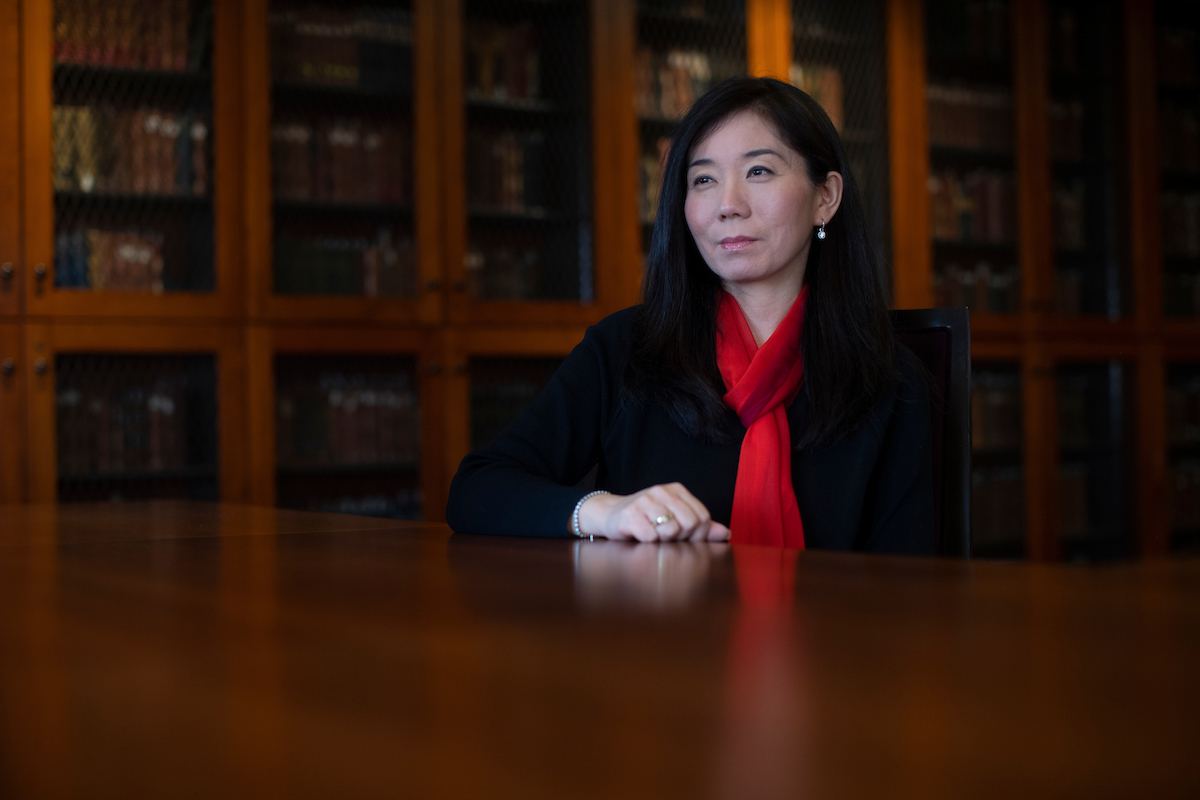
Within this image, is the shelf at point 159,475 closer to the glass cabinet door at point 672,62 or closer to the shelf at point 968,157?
the glass cabinet door at point 672,62

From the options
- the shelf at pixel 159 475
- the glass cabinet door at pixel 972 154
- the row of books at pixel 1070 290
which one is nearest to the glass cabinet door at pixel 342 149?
the shelf at pixel 159 475

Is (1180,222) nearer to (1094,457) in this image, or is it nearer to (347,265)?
(1094,457)

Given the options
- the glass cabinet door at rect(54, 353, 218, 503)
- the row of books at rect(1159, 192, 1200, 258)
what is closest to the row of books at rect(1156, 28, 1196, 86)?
the row of books at rect(1159, 192, 1200, 258)

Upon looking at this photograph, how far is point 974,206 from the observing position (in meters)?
4.14

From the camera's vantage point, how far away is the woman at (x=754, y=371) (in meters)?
1.53

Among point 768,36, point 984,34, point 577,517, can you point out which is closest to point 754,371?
point 577,517

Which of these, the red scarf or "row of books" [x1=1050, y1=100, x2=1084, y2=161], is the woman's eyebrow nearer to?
the red scarf

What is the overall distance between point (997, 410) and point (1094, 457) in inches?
23.2

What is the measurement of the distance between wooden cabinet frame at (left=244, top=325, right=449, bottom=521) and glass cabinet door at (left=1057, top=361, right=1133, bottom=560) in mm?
2604

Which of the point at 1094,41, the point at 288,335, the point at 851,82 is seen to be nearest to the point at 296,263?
the point at 288,335

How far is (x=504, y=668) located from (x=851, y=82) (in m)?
3.92

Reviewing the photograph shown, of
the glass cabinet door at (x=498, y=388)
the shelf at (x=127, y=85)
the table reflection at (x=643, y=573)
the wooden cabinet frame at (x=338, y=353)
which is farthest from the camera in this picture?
the glass cabinet door at (x=498, y=388)

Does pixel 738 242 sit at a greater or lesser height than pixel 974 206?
lesser

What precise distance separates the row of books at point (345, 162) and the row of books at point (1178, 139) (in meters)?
3.30
